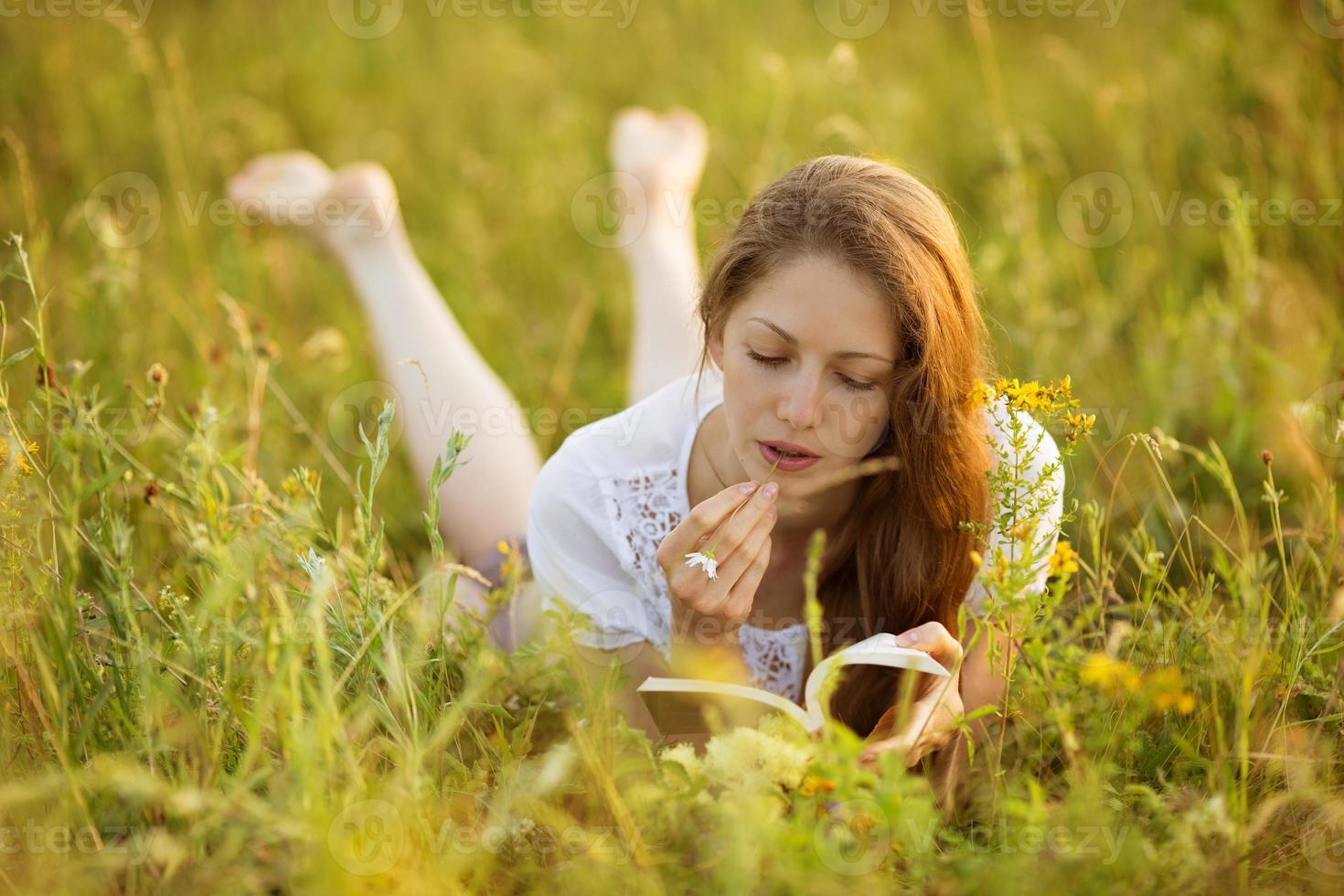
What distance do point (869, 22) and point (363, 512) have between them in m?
5.23

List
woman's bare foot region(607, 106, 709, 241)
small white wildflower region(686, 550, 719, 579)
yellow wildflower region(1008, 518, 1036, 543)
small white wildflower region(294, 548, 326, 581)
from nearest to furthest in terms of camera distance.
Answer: yellow wildflower region(1008, 518, 1036, 543)
small white wildflower region(294, 548, 326, 581)
small white wildflower region(686, 550, 719, 579)
woman's bare foot region(607, 106, 709, 241)

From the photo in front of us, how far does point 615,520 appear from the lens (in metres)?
2.14

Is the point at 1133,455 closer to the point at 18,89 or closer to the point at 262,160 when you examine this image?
the point at 262,160

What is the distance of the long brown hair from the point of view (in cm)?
178

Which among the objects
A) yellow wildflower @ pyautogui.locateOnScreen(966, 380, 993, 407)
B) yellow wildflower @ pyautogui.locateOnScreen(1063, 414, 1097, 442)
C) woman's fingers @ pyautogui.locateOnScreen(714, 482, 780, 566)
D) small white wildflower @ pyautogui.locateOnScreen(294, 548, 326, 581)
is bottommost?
woman's fingers @ pyautogui.locateOnScreen(714, 482, 780, 566)

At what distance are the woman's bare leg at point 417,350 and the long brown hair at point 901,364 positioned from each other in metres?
0.87

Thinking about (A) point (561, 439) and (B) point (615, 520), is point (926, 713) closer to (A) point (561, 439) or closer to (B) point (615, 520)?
(B) point (615, 520)

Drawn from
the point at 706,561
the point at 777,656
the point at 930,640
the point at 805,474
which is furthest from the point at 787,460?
the point at 777,656

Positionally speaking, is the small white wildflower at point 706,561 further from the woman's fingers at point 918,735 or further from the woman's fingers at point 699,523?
the woman's fingers at point 918,735

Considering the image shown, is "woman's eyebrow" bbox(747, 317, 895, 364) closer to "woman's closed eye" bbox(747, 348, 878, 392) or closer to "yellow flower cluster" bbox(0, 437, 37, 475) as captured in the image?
"woman's closed eye" bbox(747, 348, 878, 392)

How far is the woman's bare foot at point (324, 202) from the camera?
3125mm

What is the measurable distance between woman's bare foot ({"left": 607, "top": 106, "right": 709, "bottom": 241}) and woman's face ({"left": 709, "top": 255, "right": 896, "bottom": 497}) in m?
1.61

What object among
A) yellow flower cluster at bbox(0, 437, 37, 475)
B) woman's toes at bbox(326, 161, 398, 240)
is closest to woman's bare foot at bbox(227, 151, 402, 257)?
woman's toes at bbox(326, 161, 398, 240)

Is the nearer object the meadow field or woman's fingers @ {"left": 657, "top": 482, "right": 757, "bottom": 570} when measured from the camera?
the meadow field
